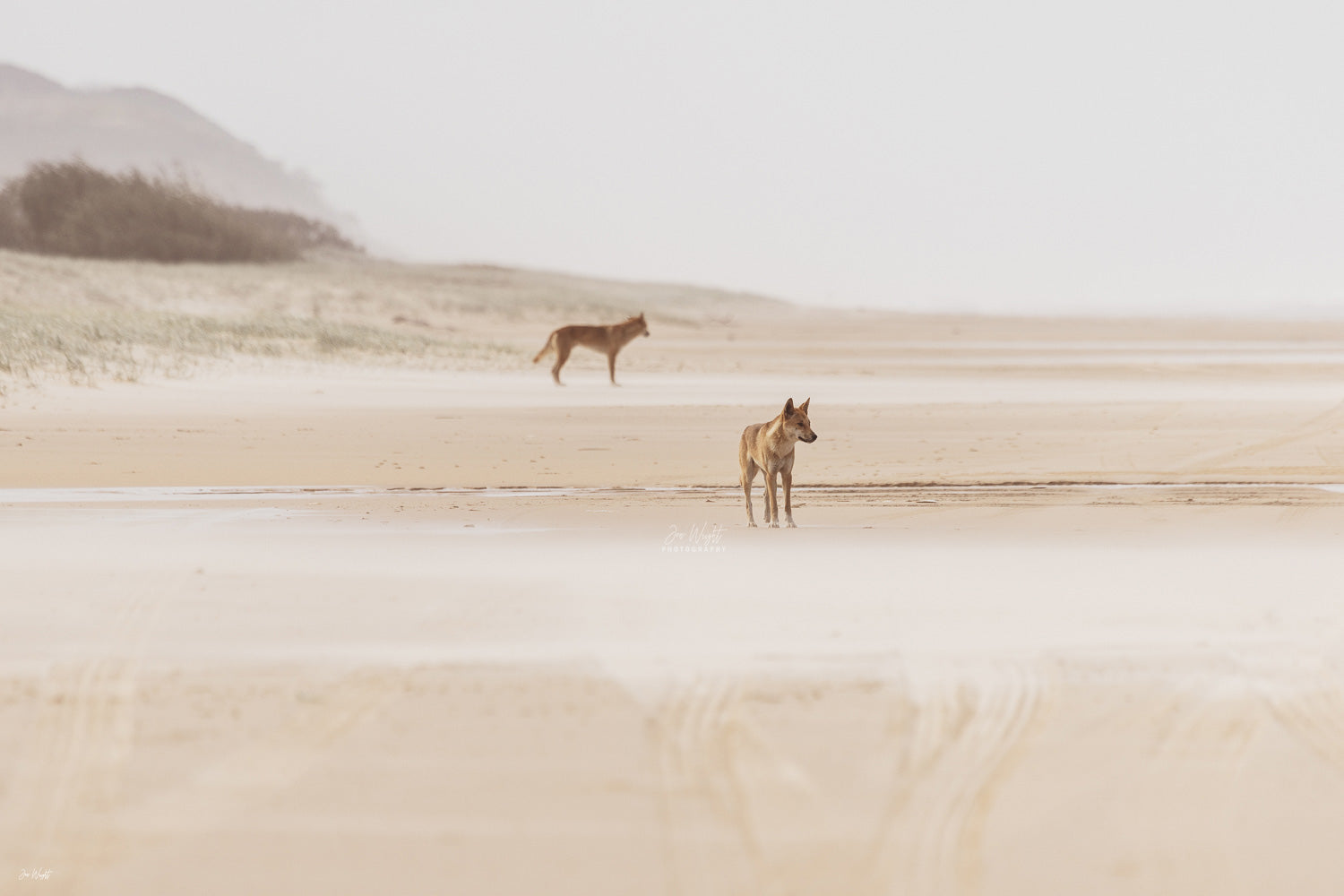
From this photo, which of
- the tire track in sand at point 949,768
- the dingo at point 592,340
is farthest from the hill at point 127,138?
the tire track in sand at point 949,768

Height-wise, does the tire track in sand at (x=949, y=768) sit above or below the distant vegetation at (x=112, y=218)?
below

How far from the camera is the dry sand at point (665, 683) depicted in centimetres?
309

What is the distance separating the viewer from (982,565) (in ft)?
19.5

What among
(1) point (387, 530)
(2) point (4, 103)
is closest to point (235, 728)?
(1) point (387, 530)

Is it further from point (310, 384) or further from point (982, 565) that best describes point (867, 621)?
point (310, 384)

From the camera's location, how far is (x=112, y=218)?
116 feet

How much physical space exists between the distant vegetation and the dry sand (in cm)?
2802

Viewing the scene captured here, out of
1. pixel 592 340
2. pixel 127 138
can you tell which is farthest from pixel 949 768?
pixel 127 138

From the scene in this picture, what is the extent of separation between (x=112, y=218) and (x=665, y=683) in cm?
3474

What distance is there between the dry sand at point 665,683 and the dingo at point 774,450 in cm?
20

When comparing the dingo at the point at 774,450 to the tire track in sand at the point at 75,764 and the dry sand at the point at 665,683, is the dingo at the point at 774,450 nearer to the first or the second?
the dry sand at the point at 665,683

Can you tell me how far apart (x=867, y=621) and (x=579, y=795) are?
1.75 meters

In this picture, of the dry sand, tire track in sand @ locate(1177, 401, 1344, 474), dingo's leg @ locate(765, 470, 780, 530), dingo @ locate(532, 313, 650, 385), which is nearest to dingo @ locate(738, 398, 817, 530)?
dingo's leg @ locate(765, 470, 780, 530)

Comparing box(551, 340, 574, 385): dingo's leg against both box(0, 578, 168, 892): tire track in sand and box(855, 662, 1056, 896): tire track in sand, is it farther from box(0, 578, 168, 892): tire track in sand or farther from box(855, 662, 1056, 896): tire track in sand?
box(855, 662, 1056, 896): tire track in sand
